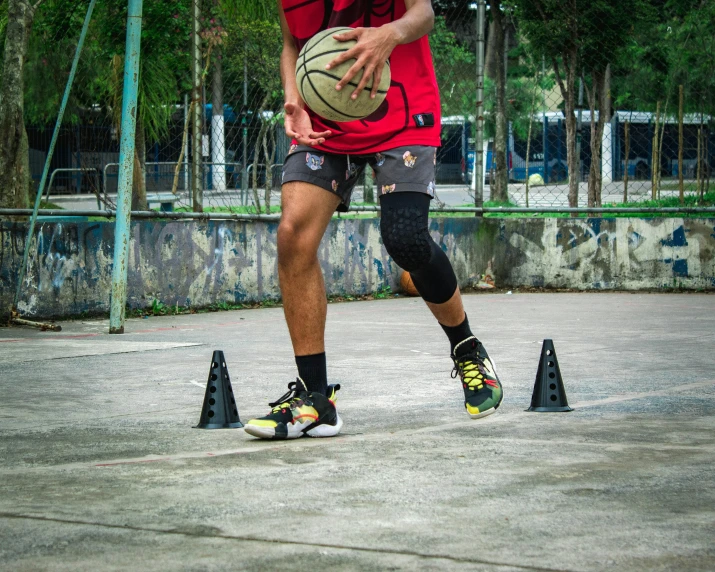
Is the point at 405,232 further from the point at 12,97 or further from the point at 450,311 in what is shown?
the point at 12,97

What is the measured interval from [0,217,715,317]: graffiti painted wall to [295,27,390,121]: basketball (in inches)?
213

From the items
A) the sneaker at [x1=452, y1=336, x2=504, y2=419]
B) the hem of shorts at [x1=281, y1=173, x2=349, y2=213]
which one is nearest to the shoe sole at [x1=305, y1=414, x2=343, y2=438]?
the sneaker at [x1=452, y1=336, x2=504, y2=419]

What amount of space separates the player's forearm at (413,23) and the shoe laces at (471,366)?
127cm

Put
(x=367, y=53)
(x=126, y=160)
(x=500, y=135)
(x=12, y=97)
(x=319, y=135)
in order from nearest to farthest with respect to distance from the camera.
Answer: (x=367, y=53) → (x=319, y=135) → (x=126, y=160) → (x=12, y=97) → (x=500, y=135)

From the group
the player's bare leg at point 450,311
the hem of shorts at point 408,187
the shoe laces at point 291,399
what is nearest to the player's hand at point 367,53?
the hem of shorts at point 408,187

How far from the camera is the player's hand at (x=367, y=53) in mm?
4012

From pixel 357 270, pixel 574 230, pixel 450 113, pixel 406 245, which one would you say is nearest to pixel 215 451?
pixel 406 245

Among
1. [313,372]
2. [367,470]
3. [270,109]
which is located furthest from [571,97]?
[367,470]

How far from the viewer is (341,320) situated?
30.9 ft

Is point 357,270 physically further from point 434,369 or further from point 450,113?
point 434,369

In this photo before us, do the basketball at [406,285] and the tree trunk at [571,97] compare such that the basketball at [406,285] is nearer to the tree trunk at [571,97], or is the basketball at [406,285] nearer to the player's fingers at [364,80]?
the tree trunk at [571,97]

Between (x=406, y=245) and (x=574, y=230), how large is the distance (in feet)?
27.8

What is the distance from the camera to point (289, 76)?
14.8 feet

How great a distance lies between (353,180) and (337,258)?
737 cm
